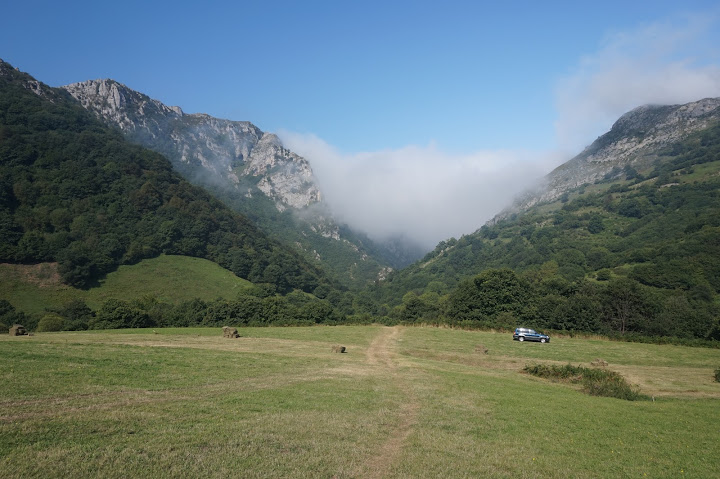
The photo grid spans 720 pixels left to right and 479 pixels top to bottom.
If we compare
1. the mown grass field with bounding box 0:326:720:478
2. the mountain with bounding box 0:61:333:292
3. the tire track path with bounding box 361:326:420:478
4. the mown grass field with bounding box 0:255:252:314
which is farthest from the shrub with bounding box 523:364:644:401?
the mountain with bounding box 0:61:333:292

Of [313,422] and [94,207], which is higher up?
[94,207]

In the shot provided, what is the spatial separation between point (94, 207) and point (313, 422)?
5716 inches

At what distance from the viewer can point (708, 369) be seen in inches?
1549

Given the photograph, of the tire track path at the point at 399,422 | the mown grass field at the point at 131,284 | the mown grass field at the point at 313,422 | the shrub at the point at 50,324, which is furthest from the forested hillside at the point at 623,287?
the shrub at the point at 50,324

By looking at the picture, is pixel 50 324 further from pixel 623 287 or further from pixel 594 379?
pixel 623 287

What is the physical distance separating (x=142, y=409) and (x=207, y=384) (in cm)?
626

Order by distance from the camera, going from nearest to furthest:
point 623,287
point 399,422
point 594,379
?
point 399,422 < point 594,379 < point 623,287

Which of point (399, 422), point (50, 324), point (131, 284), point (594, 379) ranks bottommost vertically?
point (50, 324)

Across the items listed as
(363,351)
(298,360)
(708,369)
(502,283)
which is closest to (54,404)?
(298,360)

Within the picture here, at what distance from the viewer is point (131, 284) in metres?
105

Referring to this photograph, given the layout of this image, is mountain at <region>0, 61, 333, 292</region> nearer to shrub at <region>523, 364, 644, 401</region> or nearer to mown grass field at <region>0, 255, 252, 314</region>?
mown grass field at <region>0, 255, 252, 314</region>

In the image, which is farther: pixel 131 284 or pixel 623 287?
pixel 131 284

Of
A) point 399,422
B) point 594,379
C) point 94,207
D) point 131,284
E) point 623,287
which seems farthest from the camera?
point 94,207

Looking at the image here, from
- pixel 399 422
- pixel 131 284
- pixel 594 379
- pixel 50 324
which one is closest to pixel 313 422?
pixel 399 422
